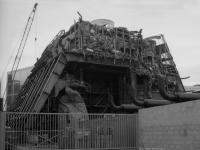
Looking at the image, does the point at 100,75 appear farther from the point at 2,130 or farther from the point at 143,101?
the point at 2,130

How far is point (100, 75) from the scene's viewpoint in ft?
110

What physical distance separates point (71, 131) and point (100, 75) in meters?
15.7

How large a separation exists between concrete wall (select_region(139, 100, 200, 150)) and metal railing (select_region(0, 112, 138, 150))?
1.11m

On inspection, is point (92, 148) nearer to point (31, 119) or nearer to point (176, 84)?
point (31, 119)

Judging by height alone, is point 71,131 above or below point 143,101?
below

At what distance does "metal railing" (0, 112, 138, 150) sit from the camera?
17.5 metres

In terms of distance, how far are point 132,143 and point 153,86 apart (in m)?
14.0

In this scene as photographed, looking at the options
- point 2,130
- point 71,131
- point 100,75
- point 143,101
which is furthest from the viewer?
point 100,75

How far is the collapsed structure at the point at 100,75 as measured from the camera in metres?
27.3

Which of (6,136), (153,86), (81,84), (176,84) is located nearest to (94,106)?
(81,84)

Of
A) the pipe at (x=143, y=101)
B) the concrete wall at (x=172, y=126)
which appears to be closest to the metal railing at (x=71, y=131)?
the concrete wall at (x=172, y=126)

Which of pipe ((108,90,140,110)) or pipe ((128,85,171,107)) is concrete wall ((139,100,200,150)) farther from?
pipe ((108,90,140,110))

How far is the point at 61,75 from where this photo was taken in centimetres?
2906

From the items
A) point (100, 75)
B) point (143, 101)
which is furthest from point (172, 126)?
point (100, 75)
